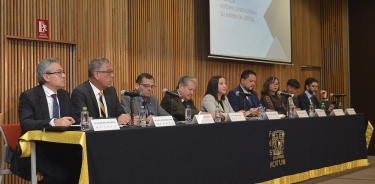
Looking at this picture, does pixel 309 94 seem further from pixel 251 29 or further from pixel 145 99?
pixel 145 99

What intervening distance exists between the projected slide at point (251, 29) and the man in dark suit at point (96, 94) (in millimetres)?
2742

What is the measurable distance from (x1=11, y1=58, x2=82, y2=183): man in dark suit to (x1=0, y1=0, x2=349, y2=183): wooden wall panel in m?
1.25

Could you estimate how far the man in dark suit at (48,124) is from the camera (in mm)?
2574

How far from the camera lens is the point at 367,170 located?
470 centimetres

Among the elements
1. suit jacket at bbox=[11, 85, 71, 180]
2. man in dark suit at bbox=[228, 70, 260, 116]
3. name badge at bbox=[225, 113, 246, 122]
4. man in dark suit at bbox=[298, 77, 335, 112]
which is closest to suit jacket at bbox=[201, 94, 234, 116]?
man in dark suit at bbox=[228, 70, 260, 116]

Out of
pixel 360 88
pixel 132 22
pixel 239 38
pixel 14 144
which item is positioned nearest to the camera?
pixel 14 144

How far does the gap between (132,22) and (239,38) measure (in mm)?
1922

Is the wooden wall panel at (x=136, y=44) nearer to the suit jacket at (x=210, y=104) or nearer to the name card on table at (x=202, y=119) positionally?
the suit jacket at (x=210, y=104)

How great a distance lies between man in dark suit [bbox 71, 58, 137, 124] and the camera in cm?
309

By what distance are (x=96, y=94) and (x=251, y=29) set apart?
12.6 ft

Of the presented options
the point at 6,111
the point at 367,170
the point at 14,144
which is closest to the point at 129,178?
the point at 14,144

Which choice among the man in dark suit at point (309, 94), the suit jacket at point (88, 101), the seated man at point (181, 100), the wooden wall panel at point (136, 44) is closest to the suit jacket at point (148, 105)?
the seated man at point (181, 100)

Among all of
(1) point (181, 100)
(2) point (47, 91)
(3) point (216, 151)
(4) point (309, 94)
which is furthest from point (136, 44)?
(4) point (309, 94)

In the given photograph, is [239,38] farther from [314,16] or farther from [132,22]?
[314,16]
